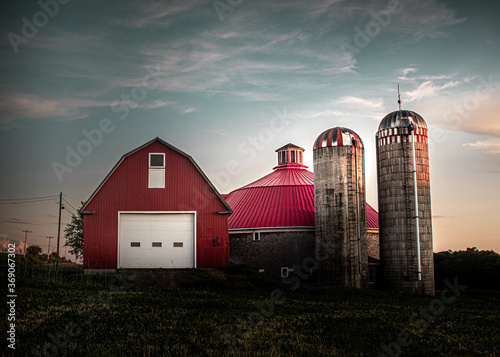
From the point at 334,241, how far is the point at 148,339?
1896 centimetres

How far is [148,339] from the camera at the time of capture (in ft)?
30.7

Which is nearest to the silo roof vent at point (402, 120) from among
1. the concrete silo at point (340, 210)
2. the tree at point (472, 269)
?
the concrete silo at point (340, 210)

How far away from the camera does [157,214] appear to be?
23016 millimetres

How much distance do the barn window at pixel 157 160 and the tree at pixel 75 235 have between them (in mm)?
25583

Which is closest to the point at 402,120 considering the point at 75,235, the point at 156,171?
the point at 156,171

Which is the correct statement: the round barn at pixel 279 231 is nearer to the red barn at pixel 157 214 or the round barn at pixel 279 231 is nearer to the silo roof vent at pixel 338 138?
the silo roof vent at pixel 338 138

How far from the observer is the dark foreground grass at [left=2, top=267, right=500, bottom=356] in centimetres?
888

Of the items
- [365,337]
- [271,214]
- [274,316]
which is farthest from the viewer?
[271,214]

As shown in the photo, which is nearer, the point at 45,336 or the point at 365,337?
the point at 45,336

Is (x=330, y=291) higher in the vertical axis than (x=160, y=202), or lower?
lower

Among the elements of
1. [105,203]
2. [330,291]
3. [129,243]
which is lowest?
[330,291]

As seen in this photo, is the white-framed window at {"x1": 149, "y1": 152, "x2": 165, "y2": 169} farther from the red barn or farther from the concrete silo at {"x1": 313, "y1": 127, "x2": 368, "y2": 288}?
the concrete silo at {"x1": 313, "y1": 127, "x2": 368, "y2": 288}

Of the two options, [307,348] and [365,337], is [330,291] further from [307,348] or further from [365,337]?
A: [307,348]

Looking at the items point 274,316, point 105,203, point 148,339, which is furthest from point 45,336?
point 105,203
